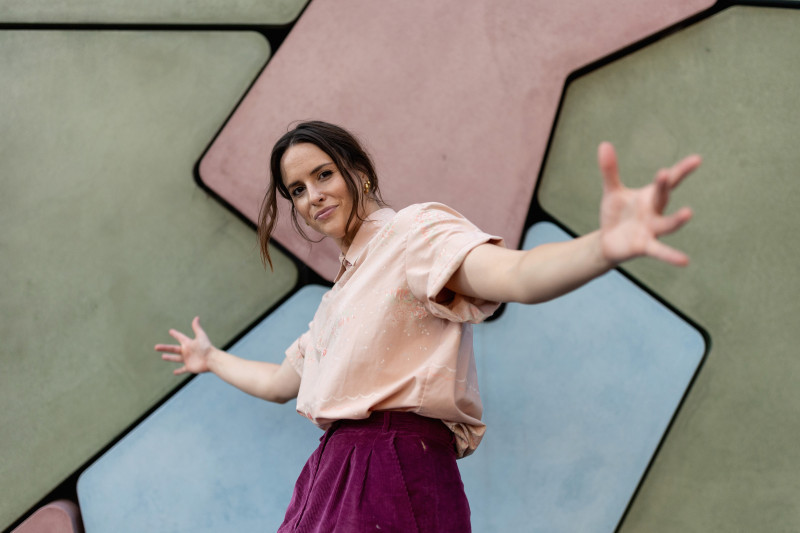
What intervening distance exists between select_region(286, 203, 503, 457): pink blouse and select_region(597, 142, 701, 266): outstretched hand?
232 mm

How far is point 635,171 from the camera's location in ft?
4.11

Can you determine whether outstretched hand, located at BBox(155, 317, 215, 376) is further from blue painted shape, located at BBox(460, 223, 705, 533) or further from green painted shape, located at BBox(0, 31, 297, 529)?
blue painted shape, located at BBox(460, 223, 705, 533)

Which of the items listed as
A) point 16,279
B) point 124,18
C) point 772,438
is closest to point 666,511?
point 772,438

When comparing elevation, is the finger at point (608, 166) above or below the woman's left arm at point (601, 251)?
above

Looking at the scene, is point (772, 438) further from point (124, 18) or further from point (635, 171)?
point (124, 18)

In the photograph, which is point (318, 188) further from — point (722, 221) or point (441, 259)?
point (722, 221)

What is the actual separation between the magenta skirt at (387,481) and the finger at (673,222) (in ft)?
1.44

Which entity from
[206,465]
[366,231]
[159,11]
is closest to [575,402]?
[366,231]

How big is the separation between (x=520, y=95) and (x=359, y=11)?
37cm

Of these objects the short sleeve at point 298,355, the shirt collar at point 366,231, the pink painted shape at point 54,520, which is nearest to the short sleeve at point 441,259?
the shirt collar at point 366,231

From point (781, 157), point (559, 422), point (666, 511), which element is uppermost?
point (781, 157)

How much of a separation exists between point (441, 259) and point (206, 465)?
0.77 m

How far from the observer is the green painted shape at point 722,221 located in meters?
1.22

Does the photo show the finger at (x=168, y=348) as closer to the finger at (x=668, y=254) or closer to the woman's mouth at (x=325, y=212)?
the woman's mouth at (x=325, y=212)
